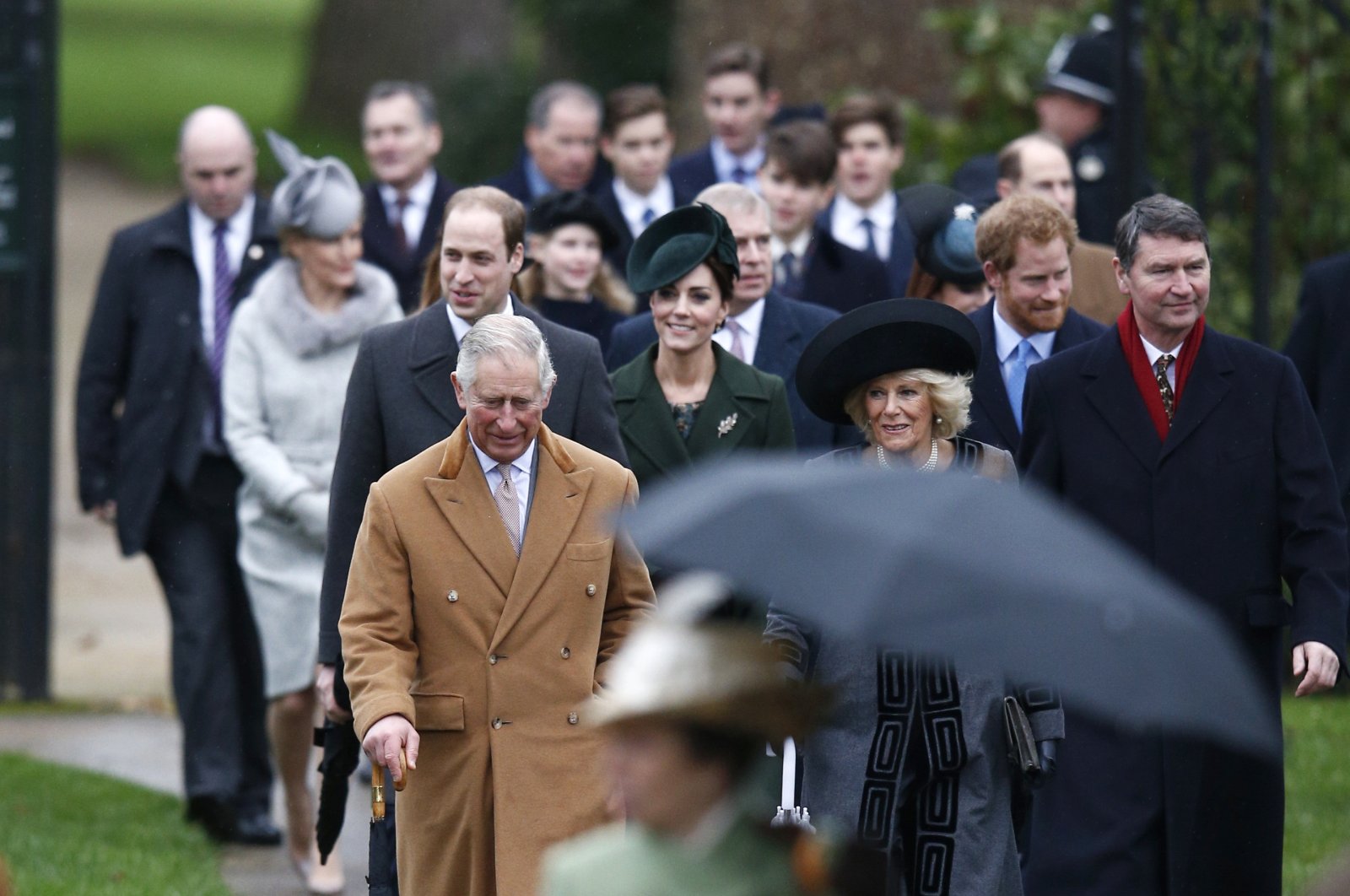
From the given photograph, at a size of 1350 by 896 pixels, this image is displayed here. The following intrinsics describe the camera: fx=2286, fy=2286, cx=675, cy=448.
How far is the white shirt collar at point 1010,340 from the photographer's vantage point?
688 cm

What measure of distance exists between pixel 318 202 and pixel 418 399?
1.66m

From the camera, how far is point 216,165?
8516mm

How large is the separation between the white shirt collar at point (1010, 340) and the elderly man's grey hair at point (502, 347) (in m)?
1.96

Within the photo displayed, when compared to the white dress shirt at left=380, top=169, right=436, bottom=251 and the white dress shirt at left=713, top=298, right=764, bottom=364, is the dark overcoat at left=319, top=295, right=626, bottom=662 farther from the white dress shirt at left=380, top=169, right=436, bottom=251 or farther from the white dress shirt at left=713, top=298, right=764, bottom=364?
the white dress shirt at left=380, top=169, right=436, bottom=251

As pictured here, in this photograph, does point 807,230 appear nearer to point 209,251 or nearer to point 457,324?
point 209,251

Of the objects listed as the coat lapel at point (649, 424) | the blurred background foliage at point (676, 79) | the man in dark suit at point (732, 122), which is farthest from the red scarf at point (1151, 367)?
the man in dark suit at point (732, 122)

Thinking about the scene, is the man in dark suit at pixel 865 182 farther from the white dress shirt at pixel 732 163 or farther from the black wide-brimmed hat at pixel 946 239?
the black wide-brimmed hat at pixel 946 239

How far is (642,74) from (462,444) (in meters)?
15.6

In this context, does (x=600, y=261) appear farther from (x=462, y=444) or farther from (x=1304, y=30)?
(x=1304, y=30)

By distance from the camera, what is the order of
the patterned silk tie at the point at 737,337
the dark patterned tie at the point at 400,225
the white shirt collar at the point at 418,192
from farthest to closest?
1. the white shirt collar at the point at 418,192
2. the dark patterned tie at the point at 400,225
3. the patterned silk tie at the point at 737,337

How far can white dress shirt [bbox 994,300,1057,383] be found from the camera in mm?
6871

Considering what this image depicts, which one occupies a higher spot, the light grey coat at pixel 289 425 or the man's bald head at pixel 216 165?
the man's bald head at pixel 216 165

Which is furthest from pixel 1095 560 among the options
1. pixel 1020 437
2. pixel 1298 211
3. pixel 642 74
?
pixel 642 74

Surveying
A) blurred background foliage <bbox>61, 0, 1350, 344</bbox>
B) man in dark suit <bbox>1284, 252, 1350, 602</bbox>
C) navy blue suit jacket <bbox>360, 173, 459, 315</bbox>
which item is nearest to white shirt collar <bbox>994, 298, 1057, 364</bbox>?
man in dark suit <bbox>1284, 252, 1350, 602</bbox>
